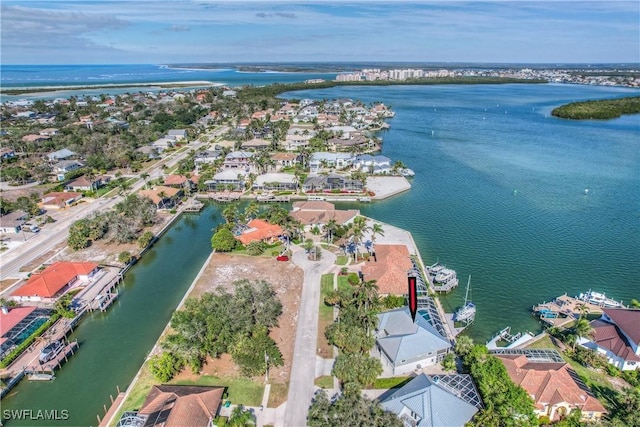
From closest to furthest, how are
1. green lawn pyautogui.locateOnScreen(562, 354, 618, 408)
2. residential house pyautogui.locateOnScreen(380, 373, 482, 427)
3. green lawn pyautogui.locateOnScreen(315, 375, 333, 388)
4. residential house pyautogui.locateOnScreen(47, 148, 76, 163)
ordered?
1. residential house pyautogui.locateOnScreen(380, 373, 482, 427)
2. green lawn pyautogui.locateOnScreen(562, 354, 618, 408)
3. green lawn pyautogui.locateOnScreen(315, 375, 333, 388)
4. residential house pyautogui.locateOnScreen(47, 148, 76, 163)

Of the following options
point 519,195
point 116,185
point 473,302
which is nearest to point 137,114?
point 116,185

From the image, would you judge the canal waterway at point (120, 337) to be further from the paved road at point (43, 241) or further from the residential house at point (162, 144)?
the residential house at point (162, 144)

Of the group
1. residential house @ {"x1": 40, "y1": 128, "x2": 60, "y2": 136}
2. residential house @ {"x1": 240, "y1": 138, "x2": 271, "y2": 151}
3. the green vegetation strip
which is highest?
the green vegetation strip

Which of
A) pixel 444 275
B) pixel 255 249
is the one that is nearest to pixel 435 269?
pixel 444 275

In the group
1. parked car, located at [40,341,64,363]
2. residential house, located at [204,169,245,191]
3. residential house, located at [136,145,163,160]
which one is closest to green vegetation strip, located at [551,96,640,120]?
residential house, located at [204,169,245,191]

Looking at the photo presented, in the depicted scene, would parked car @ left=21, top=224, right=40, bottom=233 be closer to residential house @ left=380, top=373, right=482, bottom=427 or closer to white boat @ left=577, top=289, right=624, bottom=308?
residential house @ left=380, top=373, right=482, bottom=427

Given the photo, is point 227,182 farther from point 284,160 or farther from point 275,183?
point 284,160
